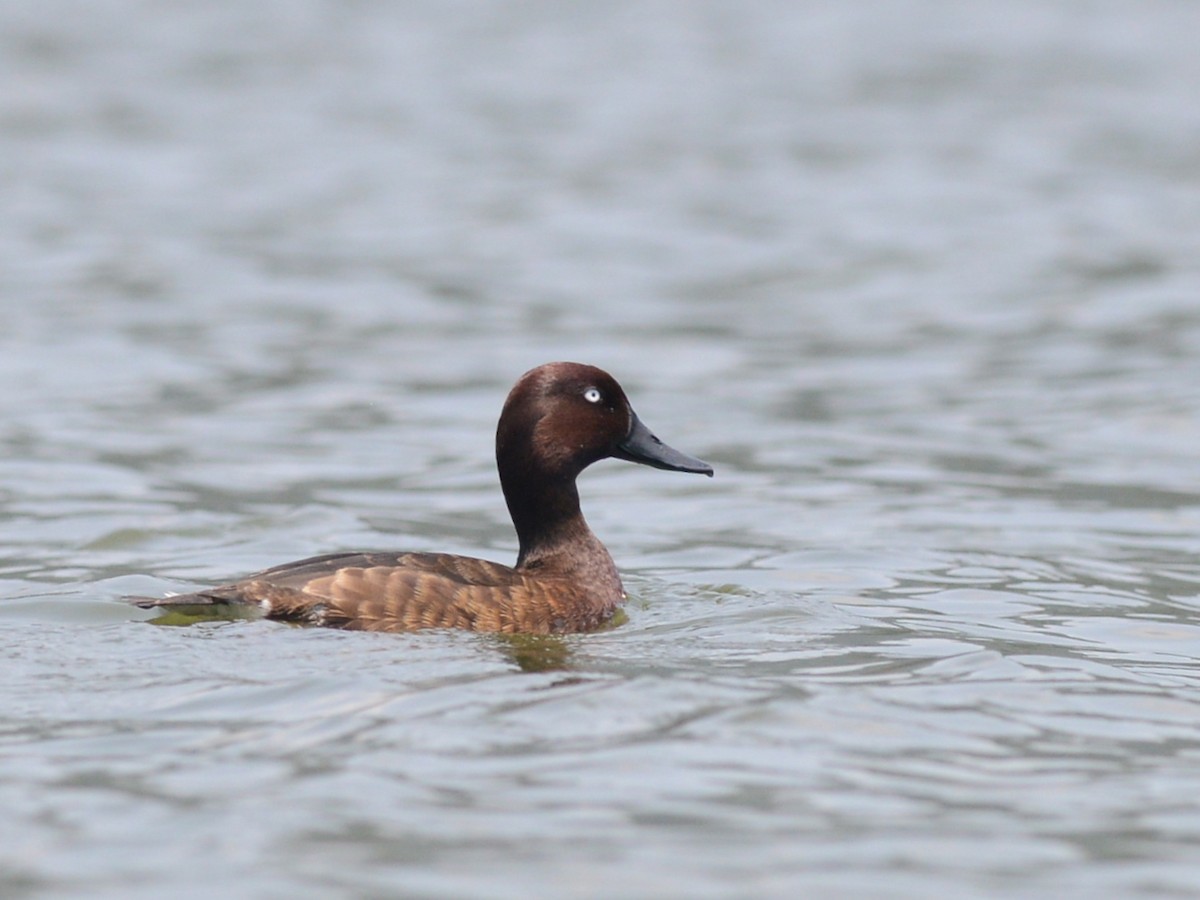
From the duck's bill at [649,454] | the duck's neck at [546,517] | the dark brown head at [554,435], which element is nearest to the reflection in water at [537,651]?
the duck's neck at [546,517]

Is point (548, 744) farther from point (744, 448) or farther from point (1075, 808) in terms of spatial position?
point (744, 448)

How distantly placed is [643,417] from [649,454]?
683cm

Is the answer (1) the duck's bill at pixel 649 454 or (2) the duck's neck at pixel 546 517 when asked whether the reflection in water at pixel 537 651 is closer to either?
(2) the duck's neck at pixel 546 517

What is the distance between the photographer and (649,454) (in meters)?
9.56

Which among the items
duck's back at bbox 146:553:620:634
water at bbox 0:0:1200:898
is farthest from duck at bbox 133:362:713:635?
water at bbox 0:0:1200:898

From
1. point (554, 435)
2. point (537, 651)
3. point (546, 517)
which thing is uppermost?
point (554, 435)

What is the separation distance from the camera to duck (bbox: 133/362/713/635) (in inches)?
323

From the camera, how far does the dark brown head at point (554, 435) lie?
29.9 feet

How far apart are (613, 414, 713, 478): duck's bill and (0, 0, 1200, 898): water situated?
0.68 metres

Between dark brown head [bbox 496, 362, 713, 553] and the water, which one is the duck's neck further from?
the water

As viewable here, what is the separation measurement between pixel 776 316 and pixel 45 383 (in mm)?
7510

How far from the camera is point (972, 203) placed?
90.1 ft

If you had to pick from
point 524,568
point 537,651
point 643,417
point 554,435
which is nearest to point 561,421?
point 554,435

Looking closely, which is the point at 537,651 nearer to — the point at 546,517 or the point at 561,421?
the point at 546,517
